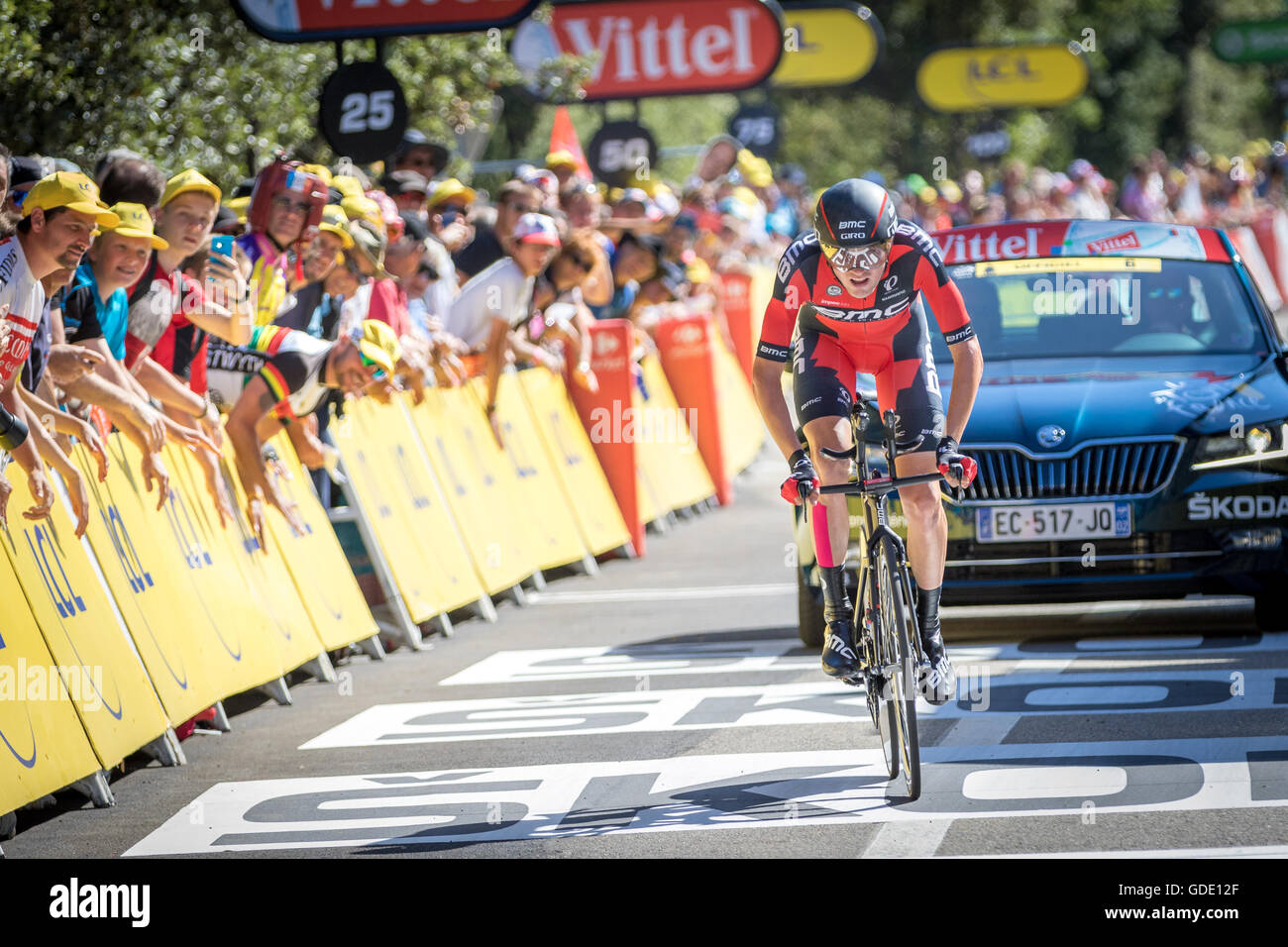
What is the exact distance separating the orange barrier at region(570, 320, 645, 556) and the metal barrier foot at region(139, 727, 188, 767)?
7.41 m

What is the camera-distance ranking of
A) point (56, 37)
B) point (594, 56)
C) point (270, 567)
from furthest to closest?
point (594, 56)
point (56, 37)
point (270, 567)

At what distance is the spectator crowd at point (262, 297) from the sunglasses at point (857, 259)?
2632 mm

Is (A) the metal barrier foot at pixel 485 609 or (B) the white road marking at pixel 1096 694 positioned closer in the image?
(B) the white road marking at pixel 1096 694

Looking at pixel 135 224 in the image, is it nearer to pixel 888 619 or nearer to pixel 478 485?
pixel 888 619

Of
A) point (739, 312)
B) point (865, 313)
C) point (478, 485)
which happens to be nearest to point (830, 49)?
point (739, 312)

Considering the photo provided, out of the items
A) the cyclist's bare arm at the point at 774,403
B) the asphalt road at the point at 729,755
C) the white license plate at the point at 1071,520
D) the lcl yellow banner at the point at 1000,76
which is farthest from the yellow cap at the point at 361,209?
the lcl yellow banner at the point at 1000,76

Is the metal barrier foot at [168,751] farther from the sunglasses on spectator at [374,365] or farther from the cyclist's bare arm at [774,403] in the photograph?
→ the cyclist's bare arm at [774,403]

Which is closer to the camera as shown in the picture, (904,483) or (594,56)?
(904,483)

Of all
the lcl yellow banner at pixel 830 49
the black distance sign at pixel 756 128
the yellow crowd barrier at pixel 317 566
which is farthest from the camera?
the lcl yellow banner at pixel 830 49

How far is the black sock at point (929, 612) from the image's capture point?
291 inches
